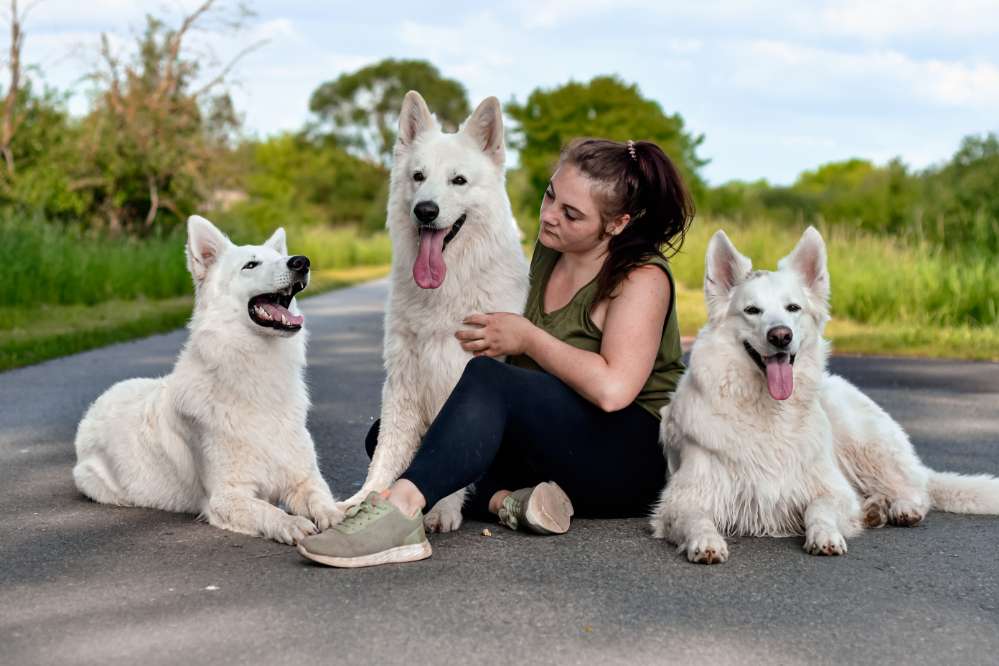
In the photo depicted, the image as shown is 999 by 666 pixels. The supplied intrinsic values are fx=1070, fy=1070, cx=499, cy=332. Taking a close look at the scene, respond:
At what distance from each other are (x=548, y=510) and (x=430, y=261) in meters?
1.25

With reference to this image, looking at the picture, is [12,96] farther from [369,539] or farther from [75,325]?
[369,539]

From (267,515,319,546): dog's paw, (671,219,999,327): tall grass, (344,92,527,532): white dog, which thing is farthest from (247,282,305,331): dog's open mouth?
(671,219,999,327): tall grass

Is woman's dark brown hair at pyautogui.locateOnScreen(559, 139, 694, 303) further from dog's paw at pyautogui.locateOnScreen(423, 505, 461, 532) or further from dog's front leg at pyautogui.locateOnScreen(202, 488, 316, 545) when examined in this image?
dog's front leg at pyautogui.locateOnScreen(202, 488, 316, 545)

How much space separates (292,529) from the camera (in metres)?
4.44

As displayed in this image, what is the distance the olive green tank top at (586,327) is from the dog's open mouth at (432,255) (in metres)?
0.42

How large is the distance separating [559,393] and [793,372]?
0.97 m

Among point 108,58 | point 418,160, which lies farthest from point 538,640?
point 108,58

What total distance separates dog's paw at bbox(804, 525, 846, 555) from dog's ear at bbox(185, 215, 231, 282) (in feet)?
9.60

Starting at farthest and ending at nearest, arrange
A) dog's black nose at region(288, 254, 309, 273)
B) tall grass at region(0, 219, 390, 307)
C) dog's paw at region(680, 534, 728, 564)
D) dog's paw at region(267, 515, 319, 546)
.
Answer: tall grass at region(0, 219, 390, 307) < dog's black nose at region(288, 254, 309, 273) < dog's paw at region(267, 515, 319, 546) < dog's paw at region(680, 534, 728, 564)

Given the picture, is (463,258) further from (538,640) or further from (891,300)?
(891,300)

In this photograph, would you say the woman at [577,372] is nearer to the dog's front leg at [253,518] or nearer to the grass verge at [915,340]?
the dog's front leg at [253,518]

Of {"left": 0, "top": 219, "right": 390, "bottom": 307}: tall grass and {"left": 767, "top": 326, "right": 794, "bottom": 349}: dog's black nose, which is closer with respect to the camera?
{"left": 767, "top": 326, "right": 794, "bottom": 349}: dog's black nose

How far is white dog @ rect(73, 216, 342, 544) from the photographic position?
4.80m

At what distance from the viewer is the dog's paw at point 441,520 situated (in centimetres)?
464
